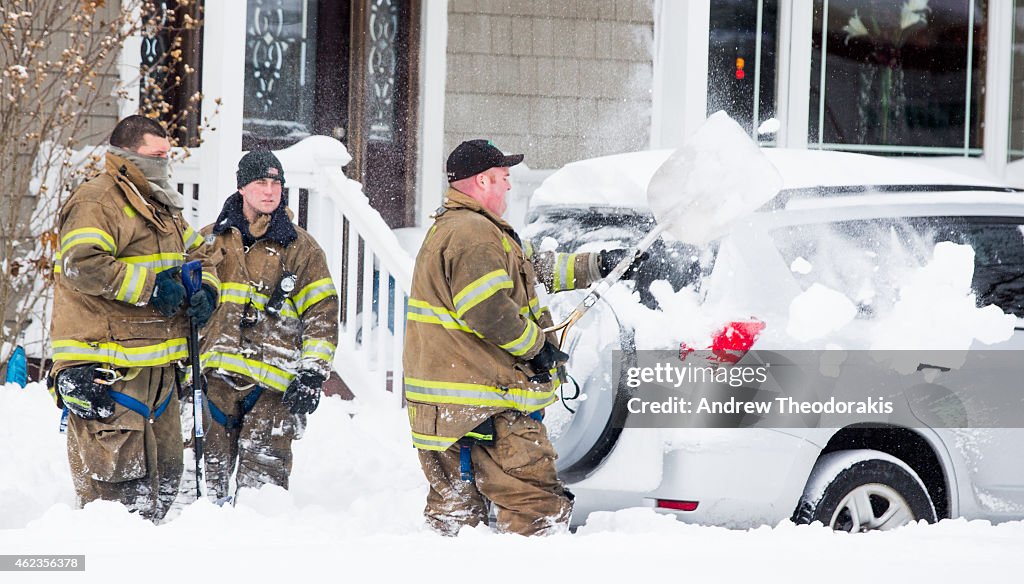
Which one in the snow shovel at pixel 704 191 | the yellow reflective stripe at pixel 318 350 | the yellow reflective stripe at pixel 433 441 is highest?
the snow shovel at pixel 704 191

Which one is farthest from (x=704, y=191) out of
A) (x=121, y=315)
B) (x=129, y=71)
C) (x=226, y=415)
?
(x=129, y=71)

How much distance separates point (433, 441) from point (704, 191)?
1.21 meters

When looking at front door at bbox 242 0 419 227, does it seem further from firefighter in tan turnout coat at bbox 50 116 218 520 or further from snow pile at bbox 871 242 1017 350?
snow pile at bbox 871 242 1017 350

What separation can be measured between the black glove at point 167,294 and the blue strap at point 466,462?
1161 millimetres

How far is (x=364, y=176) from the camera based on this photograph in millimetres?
9273

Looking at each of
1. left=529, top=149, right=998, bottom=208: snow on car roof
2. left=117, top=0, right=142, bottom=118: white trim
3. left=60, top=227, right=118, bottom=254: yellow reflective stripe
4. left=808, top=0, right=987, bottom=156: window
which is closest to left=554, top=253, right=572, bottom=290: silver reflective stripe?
→ left=529, top=149, right=998, bottom=208: snow on car roof

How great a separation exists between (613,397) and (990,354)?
131 cm

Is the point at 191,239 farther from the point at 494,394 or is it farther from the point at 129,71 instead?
the point at 129,71

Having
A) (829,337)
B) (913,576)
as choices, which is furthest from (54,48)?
(913,576)

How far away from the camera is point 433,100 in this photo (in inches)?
355

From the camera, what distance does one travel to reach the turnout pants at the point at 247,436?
5137 millimetres

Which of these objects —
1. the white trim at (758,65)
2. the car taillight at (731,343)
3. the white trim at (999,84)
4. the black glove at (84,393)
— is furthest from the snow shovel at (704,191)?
the white trim at (999,84)

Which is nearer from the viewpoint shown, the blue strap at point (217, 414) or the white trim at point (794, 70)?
the blue strap at point (217, 414)

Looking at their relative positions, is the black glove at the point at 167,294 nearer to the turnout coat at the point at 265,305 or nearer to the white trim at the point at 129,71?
the turnout coat at the point at 265,305
